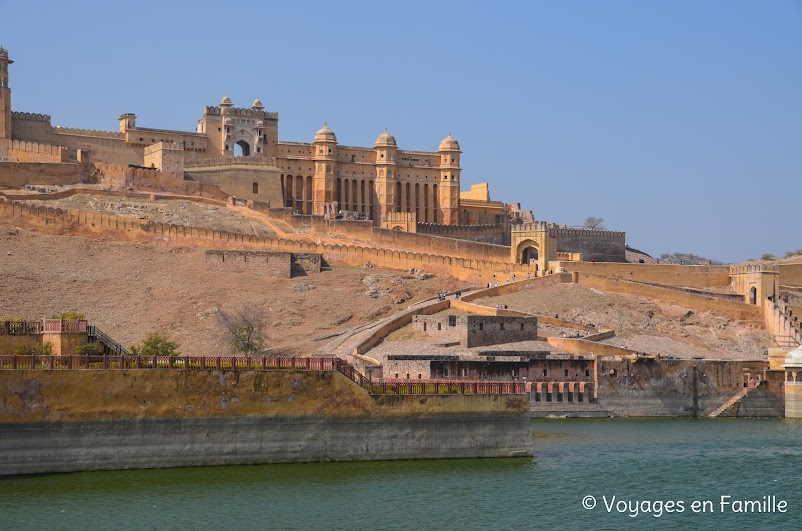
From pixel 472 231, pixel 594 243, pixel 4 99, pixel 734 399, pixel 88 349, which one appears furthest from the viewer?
pixel 594 243

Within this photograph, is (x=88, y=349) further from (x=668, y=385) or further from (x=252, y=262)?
(x=252, y=262)

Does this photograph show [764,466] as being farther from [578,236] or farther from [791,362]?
[578,236]

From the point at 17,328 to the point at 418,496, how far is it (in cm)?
1215

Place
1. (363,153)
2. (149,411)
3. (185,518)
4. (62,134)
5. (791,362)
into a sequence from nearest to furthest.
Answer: (185,518) < (149,411) < (791,362) < (62,134) < (363,153)

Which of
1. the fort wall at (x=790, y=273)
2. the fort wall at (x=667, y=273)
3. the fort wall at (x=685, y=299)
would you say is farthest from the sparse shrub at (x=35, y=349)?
the fort wall at (x=790, y=273)

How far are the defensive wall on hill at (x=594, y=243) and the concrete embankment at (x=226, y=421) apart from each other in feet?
162

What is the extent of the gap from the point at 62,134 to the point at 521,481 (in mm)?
58231

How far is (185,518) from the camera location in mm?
31453

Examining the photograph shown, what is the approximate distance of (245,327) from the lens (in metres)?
58.4

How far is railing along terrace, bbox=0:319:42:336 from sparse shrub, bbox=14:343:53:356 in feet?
1.83

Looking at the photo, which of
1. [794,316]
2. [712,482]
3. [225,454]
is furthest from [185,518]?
[794,316]

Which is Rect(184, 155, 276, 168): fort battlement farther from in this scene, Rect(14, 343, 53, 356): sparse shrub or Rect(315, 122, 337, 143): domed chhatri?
Rect(14, 343, 53, 356): sparse shrub

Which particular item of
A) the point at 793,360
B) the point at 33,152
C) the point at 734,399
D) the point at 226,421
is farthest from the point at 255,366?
the point at 33,152

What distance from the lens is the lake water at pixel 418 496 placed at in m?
31.5
